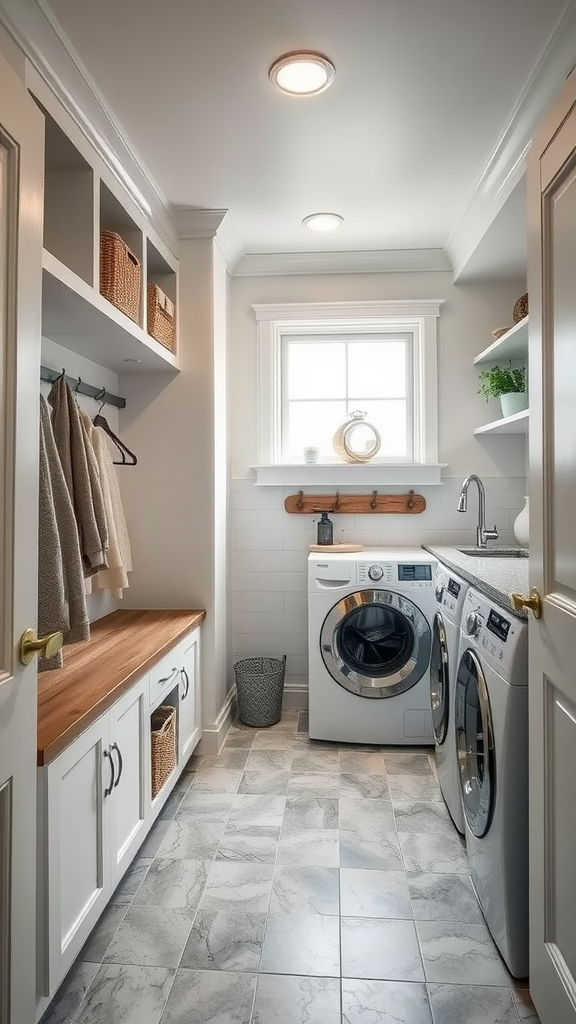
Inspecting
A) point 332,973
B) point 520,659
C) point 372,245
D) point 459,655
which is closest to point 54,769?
point 332,973

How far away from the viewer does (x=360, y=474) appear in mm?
3389

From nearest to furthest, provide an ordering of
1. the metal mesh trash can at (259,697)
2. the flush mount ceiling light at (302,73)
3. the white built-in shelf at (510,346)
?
1. the flush mount ceiling light at (302,73)
2. the white built-in shelf at (510,346)
3. the metal mesh trash can at (259,697)

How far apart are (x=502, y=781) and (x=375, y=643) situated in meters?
1.41

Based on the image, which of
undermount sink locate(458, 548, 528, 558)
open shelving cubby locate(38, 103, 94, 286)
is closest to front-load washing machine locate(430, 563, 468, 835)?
undermount sink locate(458, 548, 528, 558)

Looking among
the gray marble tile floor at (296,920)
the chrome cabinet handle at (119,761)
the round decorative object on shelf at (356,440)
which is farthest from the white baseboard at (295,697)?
the chrome cabinet handle at (119,761)

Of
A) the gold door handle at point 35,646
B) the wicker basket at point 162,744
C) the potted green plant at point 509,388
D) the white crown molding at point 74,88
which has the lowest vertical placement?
the wicker basket at point 162,744

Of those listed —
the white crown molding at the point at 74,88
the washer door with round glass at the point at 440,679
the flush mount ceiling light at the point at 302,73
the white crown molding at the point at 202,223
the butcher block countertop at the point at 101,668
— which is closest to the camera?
the butcher block countertop at the point at 101,668

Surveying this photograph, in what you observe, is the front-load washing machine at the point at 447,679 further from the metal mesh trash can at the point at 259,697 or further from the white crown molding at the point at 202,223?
the white crown molding at the point at 202,223

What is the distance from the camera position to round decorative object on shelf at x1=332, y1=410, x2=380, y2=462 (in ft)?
11.1

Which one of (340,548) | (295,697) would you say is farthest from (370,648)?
(295,697)

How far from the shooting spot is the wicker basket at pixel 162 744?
214cm

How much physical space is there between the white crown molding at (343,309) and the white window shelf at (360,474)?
822 millimetres

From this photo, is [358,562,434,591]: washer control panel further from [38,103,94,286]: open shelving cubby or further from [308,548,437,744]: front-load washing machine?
[38,103,94,286]: open shelving cubby

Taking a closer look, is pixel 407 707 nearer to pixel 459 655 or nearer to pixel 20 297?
pixel 459 655
